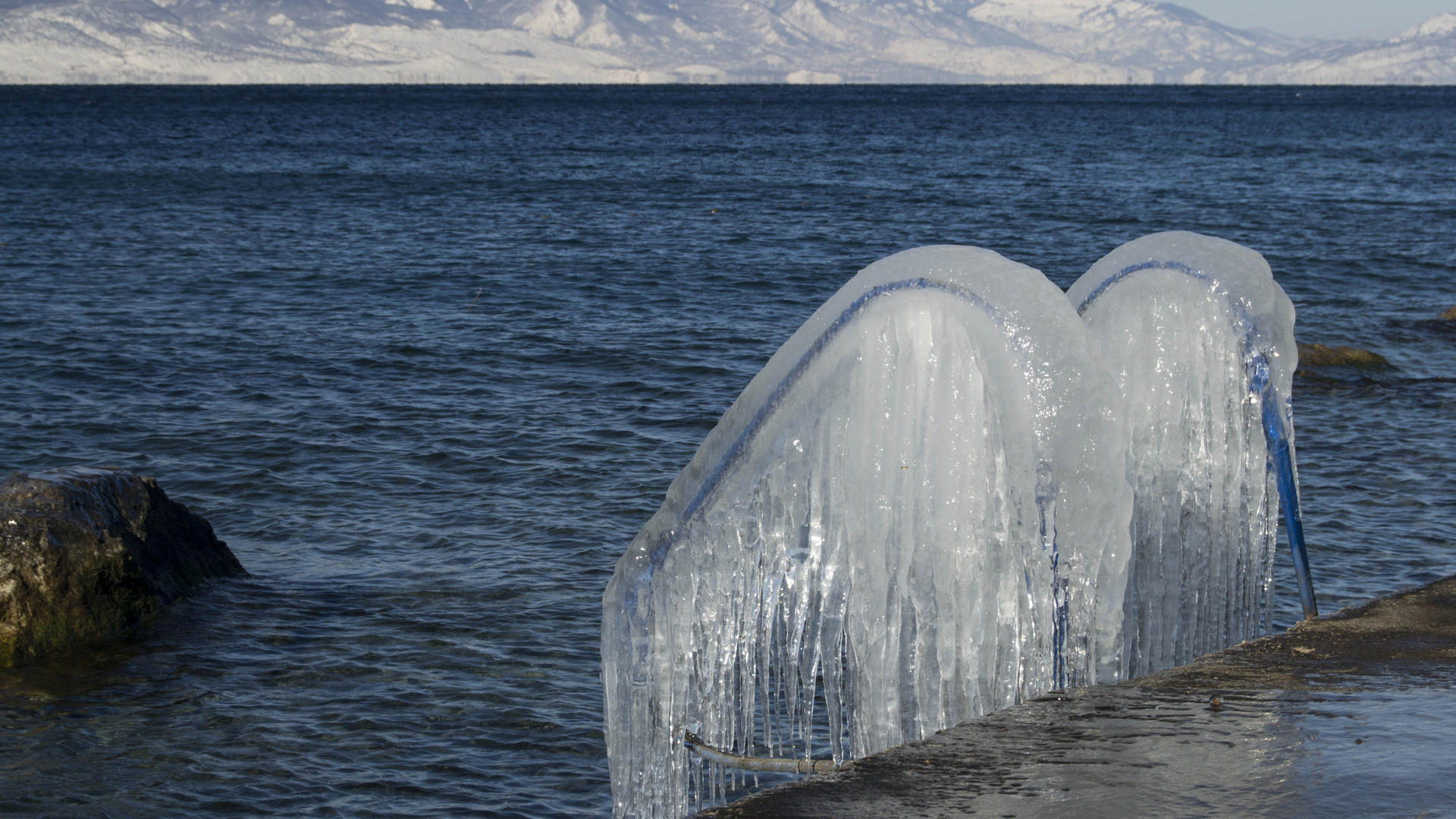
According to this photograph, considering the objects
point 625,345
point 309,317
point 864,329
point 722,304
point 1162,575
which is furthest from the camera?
point 722,304

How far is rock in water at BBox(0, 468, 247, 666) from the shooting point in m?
8.02

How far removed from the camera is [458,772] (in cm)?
675

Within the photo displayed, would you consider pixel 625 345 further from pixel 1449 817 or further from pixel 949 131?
pixel 949 131

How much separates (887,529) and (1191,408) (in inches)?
79.9

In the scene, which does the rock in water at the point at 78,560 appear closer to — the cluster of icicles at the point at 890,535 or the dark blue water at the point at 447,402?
the dark blue water at the point at 447,402

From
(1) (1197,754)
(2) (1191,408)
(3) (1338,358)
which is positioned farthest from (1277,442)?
(3) (1338,358)

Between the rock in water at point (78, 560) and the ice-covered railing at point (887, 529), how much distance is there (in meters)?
4.96

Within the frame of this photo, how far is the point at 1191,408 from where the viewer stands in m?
5.88

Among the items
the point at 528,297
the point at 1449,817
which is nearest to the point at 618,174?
the point at 528,297

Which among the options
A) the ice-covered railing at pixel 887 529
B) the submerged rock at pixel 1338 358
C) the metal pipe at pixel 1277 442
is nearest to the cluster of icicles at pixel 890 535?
the ice-covered railing at pixel 887 529

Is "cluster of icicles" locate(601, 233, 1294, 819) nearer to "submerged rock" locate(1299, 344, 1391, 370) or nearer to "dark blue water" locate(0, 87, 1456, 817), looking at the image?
"dark blue water" locate(0, 87, 1456, 817)

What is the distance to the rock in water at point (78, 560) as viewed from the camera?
8.02 m

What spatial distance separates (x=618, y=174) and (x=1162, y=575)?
1928 inches

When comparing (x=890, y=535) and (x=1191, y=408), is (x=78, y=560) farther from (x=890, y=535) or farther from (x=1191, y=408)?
(x=1191, y=408)
